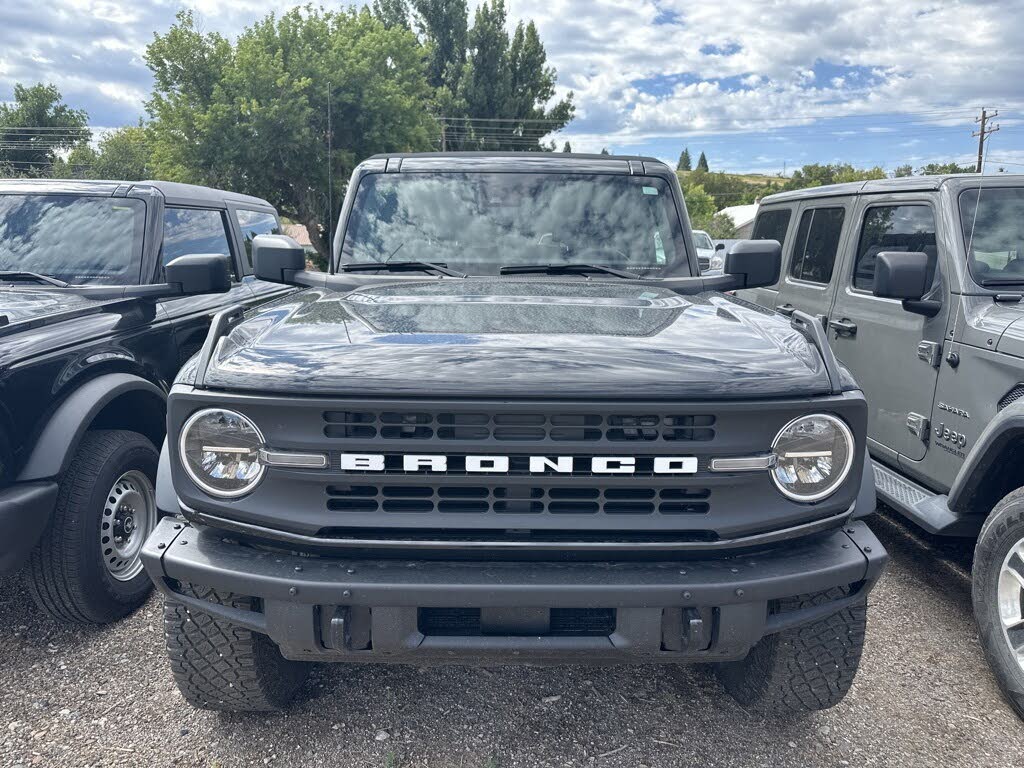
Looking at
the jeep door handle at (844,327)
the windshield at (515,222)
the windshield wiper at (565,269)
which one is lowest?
the jeep door handle at (844,327)

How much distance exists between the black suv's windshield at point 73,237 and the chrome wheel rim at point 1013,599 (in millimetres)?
4325

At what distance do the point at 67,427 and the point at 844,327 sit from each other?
4240 mm

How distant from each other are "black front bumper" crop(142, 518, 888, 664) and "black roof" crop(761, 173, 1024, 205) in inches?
107

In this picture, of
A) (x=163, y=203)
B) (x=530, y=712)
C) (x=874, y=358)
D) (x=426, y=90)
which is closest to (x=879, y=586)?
(x=874, y=358)

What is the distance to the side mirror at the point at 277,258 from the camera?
356 centimetres

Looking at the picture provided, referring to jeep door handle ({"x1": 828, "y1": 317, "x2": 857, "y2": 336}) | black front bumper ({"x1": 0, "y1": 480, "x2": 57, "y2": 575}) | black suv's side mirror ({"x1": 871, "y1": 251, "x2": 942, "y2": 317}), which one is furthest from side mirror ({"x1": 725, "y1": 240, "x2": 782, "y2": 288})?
black front bumper ({"x1": 0, "y1": 480, "x2": 57, "y2": 575})

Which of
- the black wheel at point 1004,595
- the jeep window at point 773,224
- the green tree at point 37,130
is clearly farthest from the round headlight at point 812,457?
the green tree at point 37,130

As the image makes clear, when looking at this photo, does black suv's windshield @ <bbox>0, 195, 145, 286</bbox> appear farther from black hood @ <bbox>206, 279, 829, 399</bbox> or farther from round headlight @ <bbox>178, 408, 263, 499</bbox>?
round headlight @ <bbox>178, 408, 263, 499</bbox>

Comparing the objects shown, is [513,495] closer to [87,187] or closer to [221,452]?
[221,452]

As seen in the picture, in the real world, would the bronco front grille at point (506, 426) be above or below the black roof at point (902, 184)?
below

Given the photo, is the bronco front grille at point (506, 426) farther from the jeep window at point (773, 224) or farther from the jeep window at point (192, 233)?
the jeep window at point (773, 224)

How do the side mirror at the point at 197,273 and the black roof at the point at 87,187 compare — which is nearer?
the side mirror at the point at 197,273

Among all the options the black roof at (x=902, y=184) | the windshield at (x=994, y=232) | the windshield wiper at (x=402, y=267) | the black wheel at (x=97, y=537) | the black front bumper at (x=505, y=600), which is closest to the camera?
the black front bumper at (x=505, y=600)

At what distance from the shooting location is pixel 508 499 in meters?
2.14
